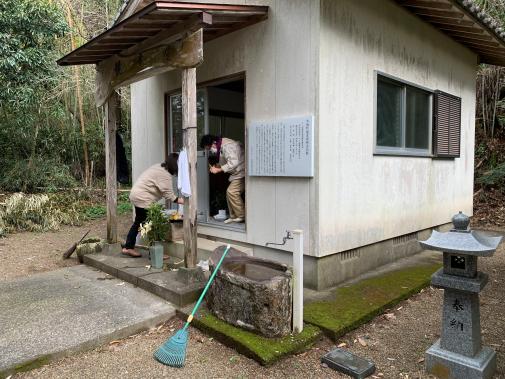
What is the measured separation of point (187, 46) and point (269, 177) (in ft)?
6.23

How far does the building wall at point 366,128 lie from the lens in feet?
15.1

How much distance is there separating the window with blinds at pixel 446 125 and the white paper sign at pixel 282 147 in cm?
350

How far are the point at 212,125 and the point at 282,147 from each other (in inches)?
118

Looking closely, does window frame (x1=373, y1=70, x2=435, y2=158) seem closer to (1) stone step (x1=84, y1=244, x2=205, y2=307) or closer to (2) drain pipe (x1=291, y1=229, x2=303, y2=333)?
(2) drain pipe (x1=291, y1=229, x2=303, y2=333)

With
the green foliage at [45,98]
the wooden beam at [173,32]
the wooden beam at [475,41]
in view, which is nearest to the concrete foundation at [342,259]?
the wooden beam at [173,32]

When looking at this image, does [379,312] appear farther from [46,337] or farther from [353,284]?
[46,337]

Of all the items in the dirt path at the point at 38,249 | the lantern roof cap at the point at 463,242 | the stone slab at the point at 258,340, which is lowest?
the dirt path at the point at 38,249

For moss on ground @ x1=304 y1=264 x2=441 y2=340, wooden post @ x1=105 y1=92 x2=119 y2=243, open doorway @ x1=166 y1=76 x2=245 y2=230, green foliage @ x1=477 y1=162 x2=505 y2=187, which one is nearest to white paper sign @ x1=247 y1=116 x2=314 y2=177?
open doorway @ x1=166 y1=76 x2=245 y2=230

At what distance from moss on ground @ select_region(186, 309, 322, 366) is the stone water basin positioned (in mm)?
61

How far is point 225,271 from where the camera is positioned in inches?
148

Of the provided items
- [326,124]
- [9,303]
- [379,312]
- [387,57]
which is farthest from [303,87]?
[9,303]

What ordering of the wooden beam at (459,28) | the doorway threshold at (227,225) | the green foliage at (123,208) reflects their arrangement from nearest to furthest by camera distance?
the doorway threshold at (227,225), the wooden beam at (459,28), the green foliage at (123,208)

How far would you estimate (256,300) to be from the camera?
135 inches

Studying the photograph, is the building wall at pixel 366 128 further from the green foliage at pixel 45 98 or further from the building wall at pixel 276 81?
the green foliage at pixel 45 98
